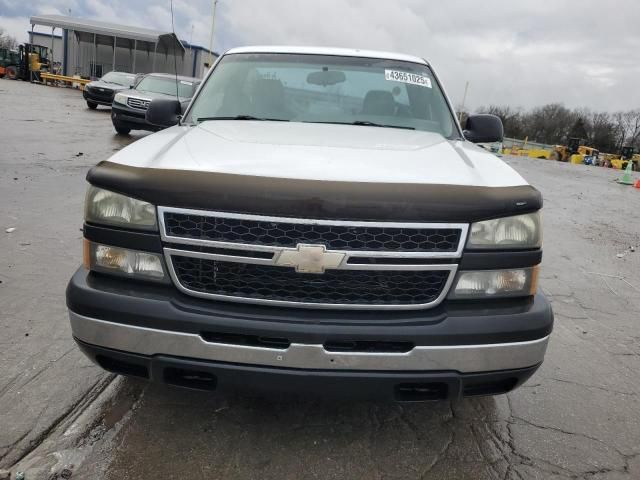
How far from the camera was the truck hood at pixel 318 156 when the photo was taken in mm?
2092

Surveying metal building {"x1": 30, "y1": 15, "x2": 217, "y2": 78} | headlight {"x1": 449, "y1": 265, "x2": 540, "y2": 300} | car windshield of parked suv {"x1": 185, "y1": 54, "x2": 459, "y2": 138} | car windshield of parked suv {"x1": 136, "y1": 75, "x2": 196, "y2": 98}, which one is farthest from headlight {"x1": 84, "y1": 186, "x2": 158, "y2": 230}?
metal building {"x1": 30, "y1": 15, "x2": 217, "y2": 78}

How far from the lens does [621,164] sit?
40.8m

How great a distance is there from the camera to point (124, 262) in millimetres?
2107

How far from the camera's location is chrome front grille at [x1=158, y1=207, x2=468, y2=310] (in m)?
1.96

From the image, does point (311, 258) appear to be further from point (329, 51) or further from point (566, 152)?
point (566, 152)

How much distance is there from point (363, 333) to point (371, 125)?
177cm

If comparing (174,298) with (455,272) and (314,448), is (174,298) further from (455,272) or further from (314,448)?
(455,272)

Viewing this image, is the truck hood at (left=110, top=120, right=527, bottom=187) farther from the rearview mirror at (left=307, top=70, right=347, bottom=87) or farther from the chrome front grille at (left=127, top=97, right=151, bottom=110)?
the chrome front grille at (left=127, top=97, right=151, bottom=110)

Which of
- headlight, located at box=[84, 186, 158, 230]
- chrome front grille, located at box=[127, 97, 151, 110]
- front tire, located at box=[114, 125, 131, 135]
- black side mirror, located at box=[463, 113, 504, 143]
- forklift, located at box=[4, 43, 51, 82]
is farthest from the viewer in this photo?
forklift, located at box=[4, 43, 51, 82]

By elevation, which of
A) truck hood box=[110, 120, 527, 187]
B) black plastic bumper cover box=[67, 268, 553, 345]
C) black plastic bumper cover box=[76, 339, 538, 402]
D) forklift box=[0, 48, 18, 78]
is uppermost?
truck hood box=[110, 120, 527, 187]

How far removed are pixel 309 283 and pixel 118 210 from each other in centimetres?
81

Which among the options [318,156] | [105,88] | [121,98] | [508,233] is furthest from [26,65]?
[508,233]

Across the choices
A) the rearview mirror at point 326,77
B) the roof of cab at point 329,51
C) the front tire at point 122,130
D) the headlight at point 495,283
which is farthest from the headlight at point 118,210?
the front tire at point 122,130

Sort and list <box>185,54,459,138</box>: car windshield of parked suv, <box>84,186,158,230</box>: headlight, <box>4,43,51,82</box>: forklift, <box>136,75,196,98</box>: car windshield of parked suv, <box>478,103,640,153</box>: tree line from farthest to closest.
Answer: <box>478,103,640,153</box>: tree line, <box>4,43,51,82</box>: forklift, <box>136,75,196,98</box>: car windshield of parked suv, <box>185,54,459,138</box>: car windshield of parked suv, <box>84,186,158,230</box>: headlight
